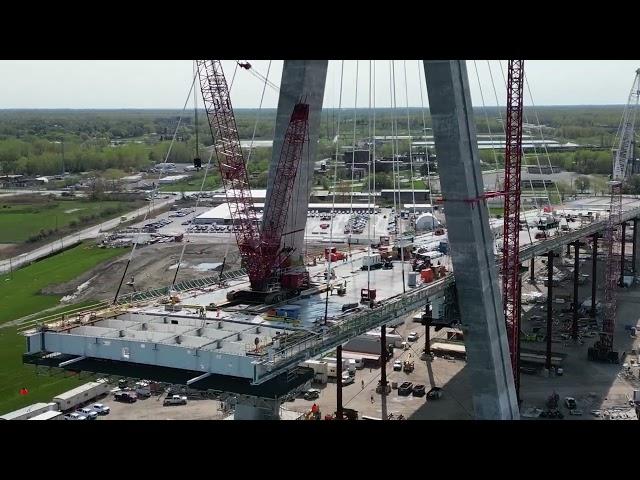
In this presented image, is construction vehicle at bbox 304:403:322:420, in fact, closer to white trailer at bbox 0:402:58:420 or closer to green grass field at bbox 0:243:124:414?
green grass field at bbox 0:243:124:414

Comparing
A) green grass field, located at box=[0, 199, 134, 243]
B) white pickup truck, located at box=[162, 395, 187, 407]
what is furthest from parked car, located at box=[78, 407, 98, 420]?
green grass field, located at box=[0, 199, 134, 243]

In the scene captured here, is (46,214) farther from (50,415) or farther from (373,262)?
(50,415)

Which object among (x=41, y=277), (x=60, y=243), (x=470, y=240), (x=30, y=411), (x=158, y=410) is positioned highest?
(x=470, y=240)

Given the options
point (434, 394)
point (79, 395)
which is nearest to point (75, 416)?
point (79, 395)

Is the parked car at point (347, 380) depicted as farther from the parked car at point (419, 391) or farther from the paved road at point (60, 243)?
the paved road at point (60, 243)

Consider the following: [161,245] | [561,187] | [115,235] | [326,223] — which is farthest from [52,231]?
[561,187]
